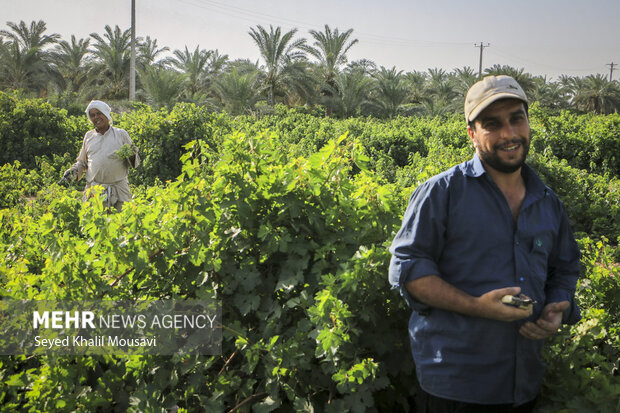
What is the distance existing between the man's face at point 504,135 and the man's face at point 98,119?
4454 mm

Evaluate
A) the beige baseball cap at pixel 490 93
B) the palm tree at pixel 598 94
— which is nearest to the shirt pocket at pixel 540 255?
the beige baseball cap at pixel 490 93

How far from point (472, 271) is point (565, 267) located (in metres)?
0.43

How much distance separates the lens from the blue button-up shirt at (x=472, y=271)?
175 cm

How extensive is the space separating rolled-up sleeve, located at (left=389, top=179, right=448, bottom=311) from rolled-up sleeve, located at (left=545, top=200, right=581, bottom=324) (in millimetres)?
481

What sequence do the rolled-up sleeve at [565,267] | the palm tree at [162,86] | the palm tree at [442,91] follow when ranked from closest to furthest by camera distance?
1. the rolled-up sleeve at [565,267]
2. the palm tree at [162,86]
3. the palm tree at [442,91]

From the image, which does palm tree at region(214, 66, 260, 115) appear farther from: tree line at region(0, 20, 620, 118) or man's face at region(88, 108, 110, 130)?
man's face at region(88, 108, 110, 130)

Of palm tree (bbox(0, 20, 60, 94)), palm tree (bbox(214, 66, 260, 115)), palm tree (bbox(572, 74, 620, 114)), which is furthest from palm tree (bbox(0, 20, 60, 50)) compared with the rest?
palm tree (bbox(572, 74, 620, 114))

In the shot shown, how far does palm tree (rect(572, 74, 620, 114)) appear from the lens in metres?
40.6

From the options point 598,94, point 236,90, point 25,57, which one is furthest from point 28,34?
point 598,94

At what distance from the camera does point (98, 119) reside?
17.8 feet

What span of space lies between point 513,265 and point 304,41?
3028 cm

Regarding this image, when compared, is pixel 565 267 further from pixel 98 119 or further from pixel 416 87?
pixel 416 87

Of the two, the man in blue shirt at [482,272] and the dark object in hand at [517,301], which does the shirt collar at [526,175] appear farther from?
the dark object in hand at [517,301]

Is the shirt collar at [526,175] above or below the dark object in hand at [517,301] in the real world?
above
